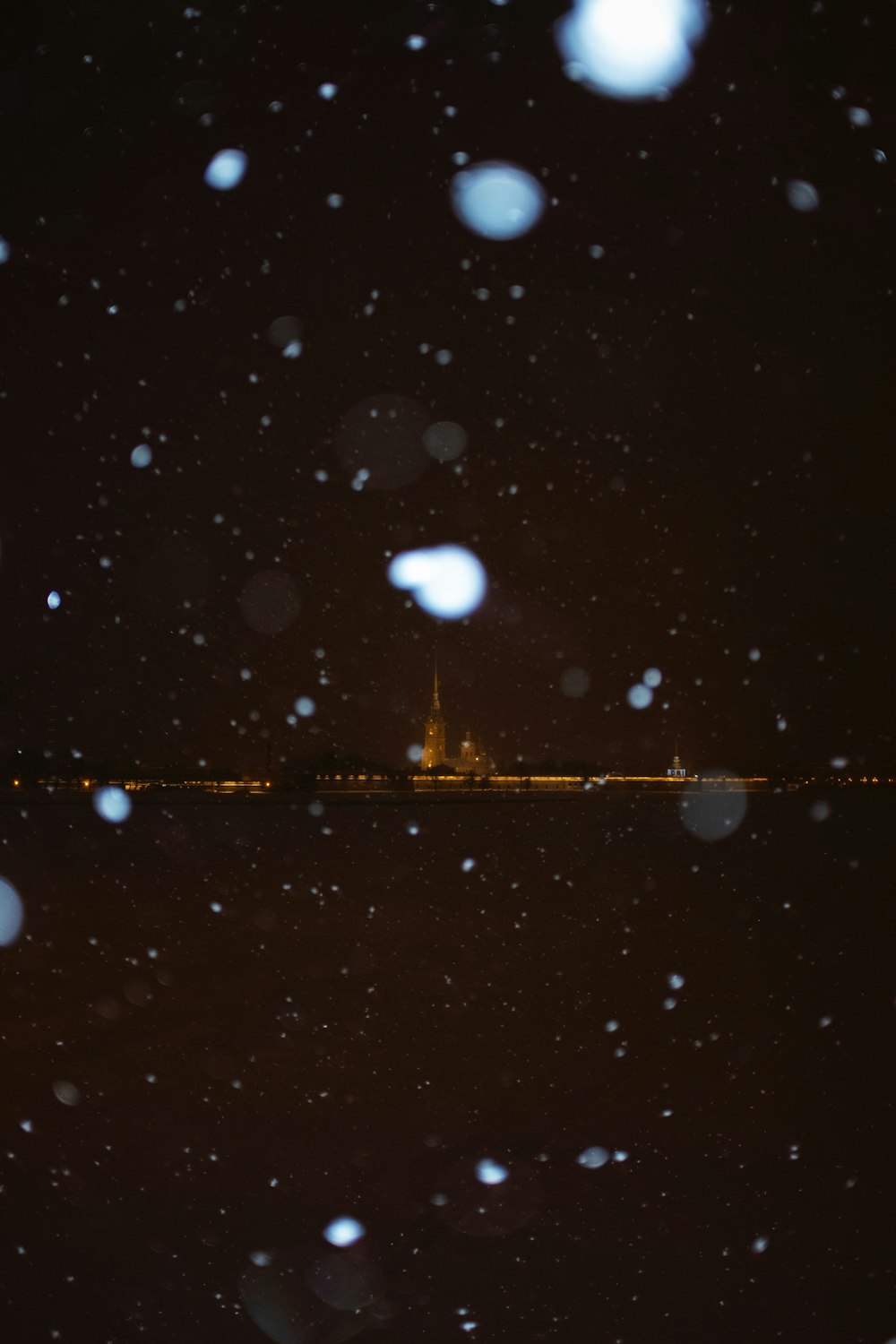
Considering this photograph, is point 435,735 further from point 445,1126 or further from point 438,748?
point 445,1126

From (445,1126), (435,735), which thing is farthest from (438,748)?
(445,1126)

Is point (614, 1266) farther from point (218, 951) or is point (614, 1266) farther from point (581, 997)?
point (218, 951)

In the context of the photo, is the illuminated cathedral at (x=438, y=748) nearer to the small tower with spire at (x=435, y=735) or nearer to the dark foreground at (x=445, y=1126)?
the small tower with spire at (x=435, y=735)

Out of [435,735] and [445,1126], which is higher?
[435,735]

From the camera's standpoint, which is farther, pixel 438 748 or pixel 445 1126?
pixel 438 748

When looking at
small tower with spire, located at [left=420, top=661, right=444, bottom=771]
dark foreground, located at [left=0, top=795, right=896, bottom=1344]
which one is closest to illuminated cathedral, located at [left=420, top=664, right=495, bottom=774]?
small tower with spire, located at [left=420, top=661, right=444, bottom=771]

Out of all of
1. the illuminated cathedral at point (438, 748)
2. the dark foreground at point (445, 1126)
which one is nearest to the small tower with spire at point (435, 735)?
the illuminated cathedral at point (438, 748)

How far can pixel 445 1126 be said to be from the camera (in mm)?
4309

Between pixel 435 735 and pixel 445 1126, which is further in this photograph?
pixel 435 735

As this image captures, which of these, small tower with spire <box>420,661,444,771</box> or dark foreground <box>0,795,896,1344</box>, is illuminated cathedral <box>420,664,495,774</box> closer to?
small tower with spire <box>420,661,444,771</box>

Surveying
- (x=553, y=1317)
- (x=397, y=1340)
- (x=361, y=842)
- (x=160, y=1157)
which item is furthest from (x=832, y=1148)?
(x=361, y=842)

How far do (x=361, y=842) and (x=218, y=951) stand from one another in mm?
12936

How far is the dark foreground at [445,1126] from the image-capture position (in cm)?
304

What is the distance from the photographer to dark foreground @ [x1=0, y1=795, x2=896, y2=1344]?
3.04 m
